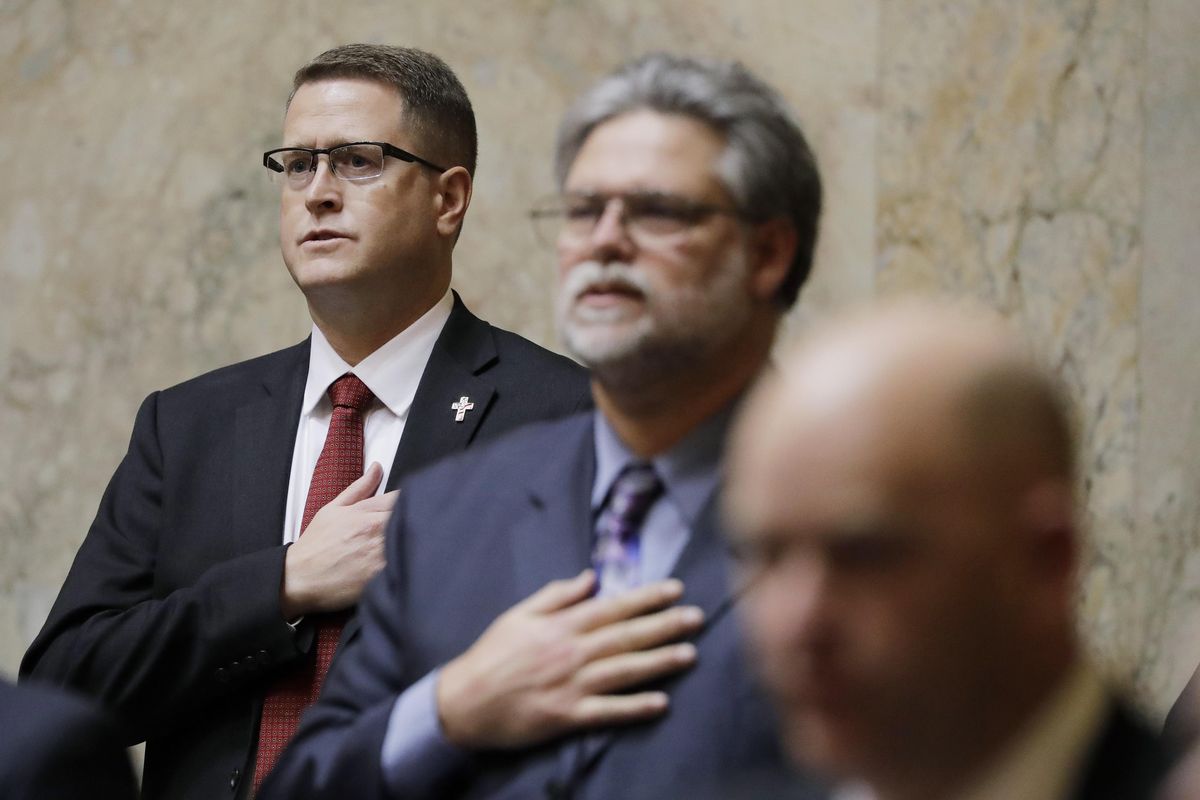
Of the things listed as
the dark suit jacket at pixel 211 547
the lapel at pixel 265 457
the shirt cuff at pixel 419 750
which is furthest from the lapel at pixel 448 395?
the shirt cuff at pixel 419 750

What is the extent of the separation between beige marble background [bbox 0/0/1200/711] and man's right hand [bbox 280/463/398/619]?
1875mm

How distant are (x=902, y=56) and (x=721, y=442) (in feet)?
9.31

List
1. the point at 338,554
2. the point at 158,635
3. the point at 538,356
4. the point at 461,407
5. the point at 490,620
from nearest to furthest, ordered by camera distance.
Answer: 1. the point at 490,620
2. the point at 338,554
3. the point at 158,635
4. the point at 461,407
5. the point at 538,356

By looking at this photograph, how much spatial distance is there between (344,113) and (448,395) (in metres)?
0.59

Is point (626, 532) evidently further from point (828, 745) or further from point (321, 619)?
point (321, 619)

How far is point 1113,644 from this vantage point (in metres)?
4.12

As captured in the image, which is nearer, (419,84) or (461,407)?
(461,407)

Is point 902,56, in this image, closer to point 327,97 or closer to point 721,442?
point 327,97

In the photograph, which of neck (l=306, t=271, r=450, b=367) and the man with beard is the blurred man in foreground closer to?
the man with beard

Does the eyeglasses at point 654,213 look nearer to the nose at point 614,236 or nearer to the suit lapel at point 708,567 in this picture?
the nose at point 614,236

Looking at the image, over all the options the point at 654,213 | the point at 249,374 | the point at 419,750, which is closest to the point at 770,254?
the point at 654,213

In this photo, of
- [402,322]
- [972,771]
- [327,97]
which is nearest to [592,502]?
[972,771]

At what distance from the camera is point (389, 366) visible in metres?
3.14

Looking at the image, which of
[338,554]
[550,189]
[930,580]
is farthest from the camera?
[550,189]
